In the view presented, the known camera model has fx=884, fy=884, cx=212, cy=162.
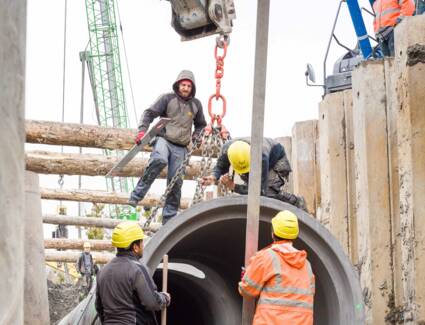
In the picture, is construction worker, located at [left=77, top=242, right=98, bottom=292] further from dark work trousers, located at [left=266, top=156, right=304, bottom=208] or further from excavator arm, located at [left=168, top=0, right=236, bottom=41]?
excavator arm, located at [left=168, top=0, right=236, bottom=41]

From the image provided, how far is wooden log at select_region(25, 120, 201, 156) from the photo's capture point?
11180mm

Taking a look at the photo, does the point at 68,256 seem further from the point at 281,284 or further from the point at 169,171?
the point at 281,284

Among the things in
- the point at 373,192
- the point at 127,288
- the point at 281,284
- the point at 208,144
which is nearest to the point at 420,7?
the point at 373,192

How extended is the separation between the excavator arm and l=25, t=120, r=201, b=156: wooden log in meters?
4.53

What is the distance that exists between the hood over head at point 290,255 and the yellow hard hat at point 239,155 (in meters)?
1.35

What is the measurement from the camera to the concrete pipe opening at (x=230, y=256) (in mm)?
6641

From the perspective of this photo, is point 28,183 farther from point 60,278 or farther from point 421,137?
point 60,278

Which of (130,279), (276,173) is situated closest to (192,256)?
(276,173)

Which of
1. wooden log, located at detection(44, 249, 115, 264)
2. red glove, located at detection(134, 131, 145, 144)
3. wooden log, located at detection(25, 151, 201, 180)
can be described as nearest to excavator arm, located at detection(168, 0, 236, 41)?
red glove, located at detection(134, 131, 145, 144)

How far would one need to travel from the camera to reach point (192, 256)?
895cm

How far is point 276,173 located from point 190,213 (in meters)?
1.65

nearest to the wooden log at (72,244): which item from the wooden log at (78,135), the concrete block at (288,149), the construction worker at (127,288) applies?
the wooden log at (78,135)

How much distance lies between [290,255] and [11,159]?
11.8 ft

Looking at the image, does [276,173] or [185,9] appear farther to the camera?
[276,173]
